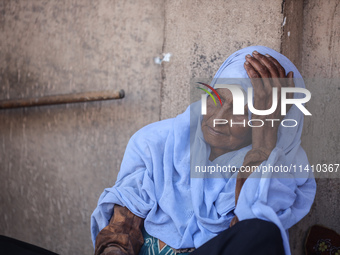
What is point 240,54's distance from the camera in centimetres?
199

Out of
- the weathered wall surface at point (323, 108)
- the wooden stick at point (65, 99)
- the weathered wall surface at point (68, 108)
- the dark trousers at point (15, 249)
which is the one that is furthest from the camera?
the weathered wall surface at point (68, 108)

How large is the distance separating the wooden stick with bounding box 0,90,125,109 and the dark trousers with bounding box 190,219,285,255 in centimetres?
132

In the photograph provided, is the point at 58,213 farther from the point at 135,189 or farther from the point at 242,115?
the point at 242,115

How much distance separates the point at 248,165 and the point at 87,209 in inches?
62.2

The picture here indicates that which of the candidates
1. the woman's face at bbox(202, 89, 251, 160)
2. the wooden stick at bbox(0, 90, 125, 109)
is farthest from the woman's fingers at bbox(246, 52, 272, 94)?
the wooden stick at bbox(0, 90, 125, 109)

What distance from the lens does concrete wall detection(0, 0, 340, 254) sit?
2381 millimetres

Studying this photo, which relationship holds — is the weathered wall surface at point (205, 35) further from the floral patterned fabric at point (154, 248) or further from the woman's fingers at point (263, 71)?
the floral patterned fabric at point (154, 248)

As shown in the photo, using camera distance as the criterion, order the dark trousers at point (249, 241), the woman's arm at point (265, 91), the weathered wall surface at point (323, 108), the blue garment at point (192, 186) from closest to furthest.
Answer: the dark trousers at point (249, 241) < the blue garment at point (192, 186) < the woman's arm at point (265, 91) < the weathered wall surface at point (323, 108)

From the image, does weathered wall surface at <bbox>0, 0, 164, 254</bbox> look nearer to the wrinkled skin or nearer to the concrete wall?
the concrete wall

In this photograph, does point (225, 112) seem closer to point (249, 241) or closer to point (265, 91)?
point (265, 91)

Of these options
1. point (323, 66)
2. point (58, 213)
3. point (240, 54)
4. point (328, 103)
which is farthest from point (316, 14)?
point (58, 213)

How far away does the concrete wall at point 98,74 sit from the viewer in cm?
238

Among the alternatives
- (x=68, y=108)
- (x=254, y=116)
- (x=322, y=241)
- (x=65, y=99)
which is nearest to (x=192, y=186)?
(x=254, y=116)

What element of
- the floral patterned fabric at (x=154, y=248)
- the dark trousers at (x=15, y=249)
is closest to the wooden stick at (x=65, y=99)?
the floral patterned fabric at (x=154, y=248)
